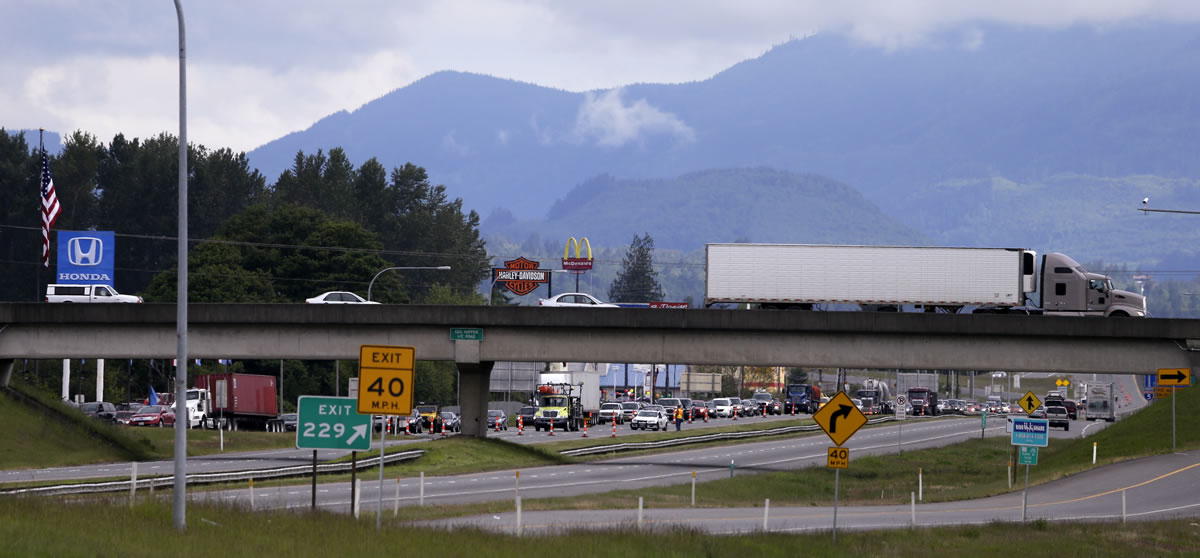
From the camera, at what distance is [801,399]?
4702 inches

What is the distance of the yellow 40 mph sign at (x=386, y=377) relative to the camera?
23.2 meters

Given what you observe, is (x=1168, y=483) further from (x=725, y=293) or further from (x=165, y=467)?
(x=165, y=467)

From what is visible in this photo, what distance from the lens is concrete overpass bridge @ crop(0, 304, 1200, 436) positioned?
183 ft

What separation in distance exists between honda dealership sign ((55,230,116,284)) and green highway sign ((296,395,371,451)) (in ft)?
182

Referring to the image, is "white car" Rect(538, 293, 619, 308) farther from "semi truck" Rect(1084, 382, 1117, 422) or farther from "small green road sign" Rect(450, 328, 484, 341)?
"semi truck" Rect(1084, 382, 1117, 422)

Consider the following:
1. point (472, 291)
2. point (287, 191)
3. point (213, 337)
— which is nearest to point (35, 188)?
point (287, 191)

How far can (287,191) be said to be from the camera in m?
167

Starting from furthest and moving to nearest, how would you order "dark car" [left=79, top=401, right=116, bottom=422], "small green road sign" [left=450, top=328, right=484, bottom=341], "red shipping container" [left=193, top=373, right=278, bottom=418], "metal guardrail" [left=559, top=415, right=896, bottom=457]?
"dark car" [left=79, top=401, right=116, bottom=422] → "red shipping container" [left=193, top=373, right=278, bottom=418] → "metal guardrail" [left=559, top=415, right=896, bottom=457] → "small green road sign" [left=450, top=328, right=484, bottom=341]

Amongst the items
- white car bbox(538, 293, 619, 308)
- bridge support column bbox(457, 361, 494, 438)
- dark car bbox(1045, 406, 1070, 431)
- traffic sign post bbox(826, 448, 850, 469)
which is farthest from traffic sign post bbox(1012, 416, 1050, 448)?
dark car bbox(1045, 406, 1070, 431)

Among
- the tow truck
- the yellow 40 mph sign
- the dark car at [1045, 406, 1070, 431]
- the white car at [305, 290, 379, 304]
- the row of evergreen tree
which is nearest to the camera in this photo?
the yellow 40 mph sign

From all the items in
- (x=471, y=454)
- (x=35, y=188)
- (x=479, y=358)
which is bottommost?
(x=471, y=454)

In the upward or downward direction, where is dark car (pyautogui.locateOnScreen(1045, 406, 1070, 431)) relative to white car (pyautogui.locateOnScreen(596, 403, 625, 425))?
upward

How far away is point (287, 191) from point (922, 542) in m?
147

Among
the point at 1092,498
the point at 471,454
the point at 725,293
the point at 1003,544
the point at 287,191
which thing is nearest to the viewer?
the point at 1003,544
